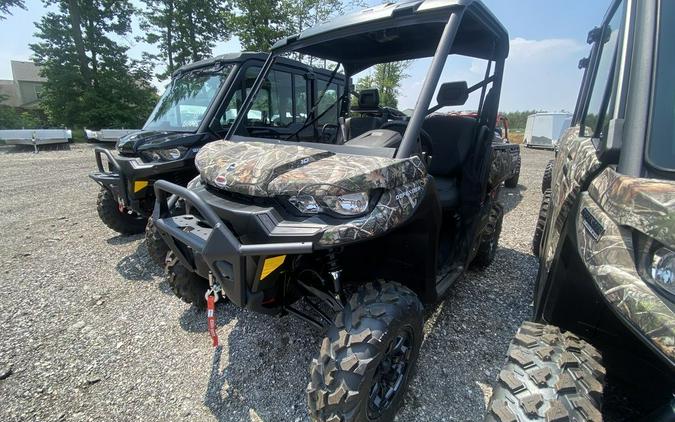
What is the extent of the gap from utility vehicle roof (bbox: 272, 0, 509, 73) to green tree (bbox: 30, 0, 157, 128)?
928 inches

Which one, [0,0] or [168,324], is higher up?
[0,0]

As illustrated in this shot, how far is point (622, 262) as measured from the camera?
3.33 feet

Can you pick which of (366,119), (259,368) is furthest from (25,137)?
(259,368)

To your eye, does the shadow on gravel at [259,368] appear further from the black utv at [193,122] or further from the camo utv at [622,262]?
the camo utv at [622,262]

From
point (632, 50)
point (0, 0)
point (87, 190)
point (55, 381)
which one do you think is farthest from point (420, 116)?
point (0, 0)

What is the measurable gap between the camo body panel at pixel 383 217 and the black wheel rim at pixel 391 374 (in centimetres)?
61

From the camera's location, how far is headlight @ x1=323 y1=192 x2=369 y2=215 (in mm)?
1546

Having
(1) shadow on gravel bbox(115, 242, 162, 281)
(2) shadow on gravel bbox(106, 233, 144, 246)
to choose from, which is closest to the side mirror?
(1) shadow on gravel bbox(115, 242, 162, 281)

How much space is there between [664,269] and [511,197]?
7.55m

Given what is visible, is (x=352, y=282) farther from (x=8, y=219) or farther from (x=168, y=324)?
(x=8, y=219)

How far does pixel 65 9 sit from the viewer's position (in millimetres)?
21328

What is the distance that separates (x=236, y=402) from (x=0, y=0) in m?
28.9

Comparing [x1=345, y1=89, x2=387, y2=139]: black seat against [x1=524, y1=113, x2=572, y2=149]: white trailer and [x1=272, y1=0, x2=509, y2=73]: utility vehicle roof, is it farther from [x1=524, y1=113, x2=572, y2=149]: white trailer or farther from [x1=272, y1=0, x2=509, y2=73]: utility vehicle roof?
[x1=524, y1=113, x2=572, y2=149]: white trailer

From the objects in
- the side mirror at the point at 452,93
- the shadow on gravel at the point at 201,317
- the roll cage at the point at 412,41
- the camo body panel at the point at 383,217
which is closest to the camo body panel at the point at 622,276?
the camo body panel at the point at 383,217
